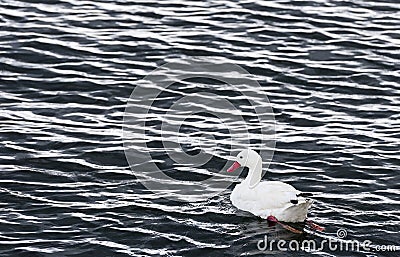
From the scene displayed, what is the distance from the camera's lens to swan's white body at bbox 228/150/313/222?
46.0ft

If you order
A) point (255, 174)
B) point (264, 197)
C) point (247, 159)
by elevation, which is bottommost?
point (264, 197)

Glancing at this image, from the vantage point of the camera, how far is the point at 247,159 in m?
15.0

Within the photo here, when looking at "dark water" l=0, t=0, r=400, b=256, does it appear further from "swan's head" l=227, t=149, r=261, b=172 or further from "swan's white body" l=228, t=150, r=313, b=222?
"swan's head" l=227, t=149, r=261, b=172

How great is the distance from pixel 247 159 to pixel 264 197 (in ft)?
2.90

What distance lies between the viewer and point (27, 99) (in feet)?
59.9

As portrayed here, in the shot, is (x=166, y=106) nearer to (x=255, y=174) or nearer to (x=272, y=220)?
(x=255, y=174)

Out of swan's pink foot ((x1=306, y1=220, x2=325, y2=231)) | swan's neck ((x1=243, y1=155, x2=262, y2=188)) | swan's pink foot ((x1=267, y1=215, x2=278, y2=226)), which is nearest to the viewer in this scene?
swan's pink foot ((x1=306, y1=220, x2=325, y2=231))

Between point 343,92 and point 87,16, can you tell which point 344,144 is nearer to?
point 343,92

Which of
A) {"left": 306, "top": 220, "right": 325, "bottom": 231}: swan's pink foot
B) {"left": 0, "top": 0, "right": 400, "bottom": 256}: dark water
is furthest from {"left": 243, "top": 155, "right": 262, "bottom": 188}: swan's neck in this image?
{"left": 306, "top": 220, "right": 325, "bottom": 231}: swan's pink foot

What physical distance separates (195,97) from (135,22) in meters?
3.97

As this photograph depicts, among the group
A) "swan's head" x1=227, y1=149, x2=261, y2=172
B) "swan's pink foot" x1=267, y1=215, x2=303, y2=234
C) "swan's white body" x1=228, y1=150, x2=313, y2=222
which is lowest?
"swan's pink foot" x1=267, y1=215, x2=303, y2=234

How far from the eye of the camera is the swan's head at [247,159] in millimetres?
Answer: 14945

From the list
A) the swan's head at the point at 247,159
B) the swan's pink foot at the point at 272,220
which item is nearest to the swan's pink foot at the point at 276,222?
the swan's pink foot at the point at 272,220

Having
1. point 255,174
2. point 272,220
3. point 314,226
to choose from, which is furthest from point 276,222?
point 255,174
